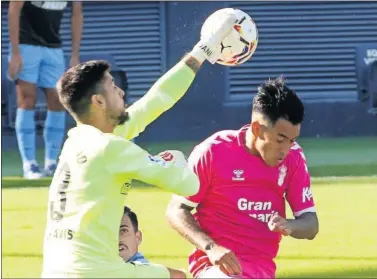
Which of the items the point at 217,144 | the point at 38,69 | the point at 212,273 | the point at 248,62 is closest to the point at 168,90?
the point at 217,144

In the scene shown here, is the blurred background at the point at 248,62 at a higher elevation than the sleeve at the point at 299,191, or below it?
higher

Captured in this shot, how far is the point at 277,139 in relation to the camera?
228 inches

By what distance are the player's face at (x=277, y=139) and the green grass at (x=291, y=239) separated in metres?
1.37

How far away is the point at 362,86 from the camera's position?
637 inches

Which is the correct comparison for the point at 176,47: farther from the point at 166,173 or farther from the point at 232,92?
the point at 166,173

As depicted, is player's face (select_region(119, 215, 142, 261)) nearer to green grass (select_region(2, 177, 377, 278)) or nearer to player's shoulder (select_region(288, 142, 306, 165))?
green grass (select_region(2, 177, 377, 278))

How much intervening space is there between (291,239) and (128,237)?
218cm

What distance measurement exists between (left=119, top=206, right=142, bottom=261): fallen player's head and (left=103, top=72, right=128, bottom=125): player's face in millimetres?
1162

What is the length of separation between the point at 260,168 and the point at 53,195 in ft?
3.80

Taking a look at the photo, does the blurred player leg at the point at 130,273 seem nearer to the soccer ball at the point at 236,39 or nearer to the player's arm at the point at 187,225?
the player's arm at the point at 187,225

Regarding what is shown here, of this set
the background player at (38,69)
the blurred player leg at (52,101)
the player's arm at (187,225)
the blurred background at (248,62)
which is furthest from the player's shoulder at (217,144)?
the blurred background at (248,62)

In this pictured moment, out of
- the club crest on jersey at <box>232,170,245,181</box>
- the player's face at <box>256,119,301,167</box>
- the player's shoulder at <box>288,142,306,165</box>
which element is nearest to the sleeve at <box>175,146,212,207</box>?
the club crest on jersey at <box>232,170,245,181</box>

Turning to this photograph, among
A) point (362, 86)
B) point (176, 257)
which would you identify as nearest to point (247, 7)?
point (362, 86)

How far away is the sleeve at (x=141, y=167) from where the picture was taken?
515 cm
